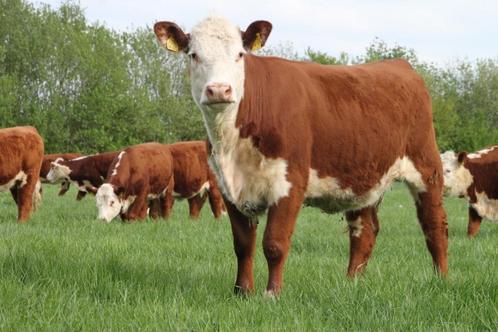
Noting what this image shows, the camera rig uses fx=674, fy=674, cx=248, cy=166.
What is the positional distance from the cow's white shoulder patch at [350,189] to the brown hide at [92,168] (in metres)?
12.3

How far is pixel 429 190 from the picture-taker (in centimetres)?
646

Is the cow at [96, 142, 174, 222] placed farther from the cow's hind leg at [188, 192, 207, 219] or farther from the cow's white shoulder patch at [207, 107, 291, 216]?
the cow's white shoulder patch at [207, 107, 291, 216]

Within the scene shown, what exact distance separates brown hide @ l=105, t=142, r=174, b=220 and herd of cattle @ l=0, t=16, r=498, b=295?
8.09m

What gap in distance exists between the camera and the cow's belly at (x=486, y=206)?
487 inches

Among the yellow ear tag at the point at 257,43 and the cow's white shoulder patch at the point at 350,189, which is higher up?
the yellow ear tag at the point at 257,43

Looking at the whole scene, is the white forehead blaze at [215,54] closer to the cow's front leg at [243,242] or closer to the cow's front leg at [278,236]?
the cow's front leg at [278,236]

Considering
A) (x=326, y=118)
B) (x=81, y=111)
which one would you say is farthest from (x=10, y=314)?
(x=81, y=111)

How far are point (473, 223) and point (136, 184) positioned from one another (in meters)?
6.80

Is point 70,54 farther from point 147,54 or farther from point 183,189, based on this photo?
point 183,189

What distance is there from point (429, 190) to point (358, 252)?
904mm

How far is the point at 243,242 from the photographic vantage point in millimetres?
5457

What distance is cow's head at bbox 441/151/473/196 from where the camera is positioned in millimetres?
13719

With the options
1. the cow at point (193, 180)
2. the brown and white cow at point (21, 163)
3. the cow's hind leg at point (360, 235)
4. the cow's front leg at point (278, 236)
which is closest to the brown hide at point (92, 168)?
the cow at point (193, 180)

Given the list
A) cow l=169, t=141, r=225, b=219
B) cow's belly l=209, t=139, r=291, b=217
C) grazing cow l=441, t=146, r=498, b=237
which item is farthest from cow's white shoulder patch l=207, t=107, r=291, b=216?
cow l=169, t=141, r=225, b=219
